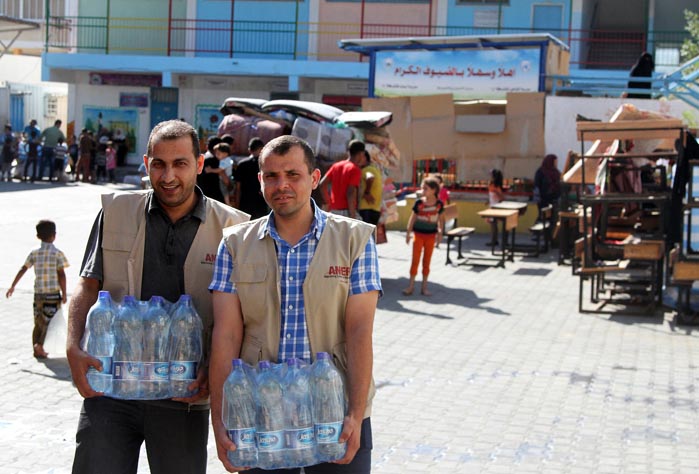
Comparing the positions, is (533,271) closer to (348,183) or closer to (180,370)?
(348,183)

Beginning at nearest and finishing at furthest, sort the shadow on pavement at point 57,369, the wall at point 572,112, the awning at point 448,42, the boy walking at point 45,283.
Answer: the shadow on pavement at point 57,369
the boy walking at point 45,283
the wall at point 572,112
the awning at point 448,42

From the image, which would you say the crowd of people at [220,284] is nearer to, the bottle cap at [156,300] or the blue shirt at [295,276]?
the blue shirt at [295,276]

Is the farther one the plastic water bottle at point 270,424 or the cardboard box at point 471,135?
the cardboard box at point 471,135

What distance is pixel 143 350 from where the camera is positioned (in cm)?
388

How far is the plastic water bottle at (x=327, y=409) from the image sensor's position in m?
3.56

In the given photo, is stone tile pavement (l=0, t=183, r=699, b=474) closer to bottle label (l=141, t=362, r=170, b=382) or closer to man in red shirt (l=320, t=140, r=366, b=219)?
man in red shirt (l=320, t=140, r=366, b=219)

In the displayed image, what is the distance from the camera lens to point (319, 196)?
40.5 ft

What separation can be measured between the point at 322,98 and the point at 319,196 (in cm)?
2354

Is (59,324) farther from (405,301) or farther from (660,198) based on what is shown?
(660,198)

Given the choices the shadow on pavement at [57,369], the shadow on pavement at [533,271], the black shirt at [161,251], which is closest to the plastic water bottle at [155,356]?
the black shirt at [161,251]

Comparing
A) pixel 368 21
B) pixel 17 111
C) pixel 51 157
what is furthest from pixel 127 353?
pixel 17 111

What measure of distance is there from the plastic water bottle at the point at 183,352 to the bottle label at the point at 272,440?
48cm

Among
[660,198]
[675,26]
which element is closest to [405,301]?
[660,198]

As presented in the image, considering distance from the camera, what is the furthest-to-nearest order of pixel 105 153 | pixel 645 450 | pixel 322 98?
pixel 322 98, pixel 105 153, pixel 645 450
